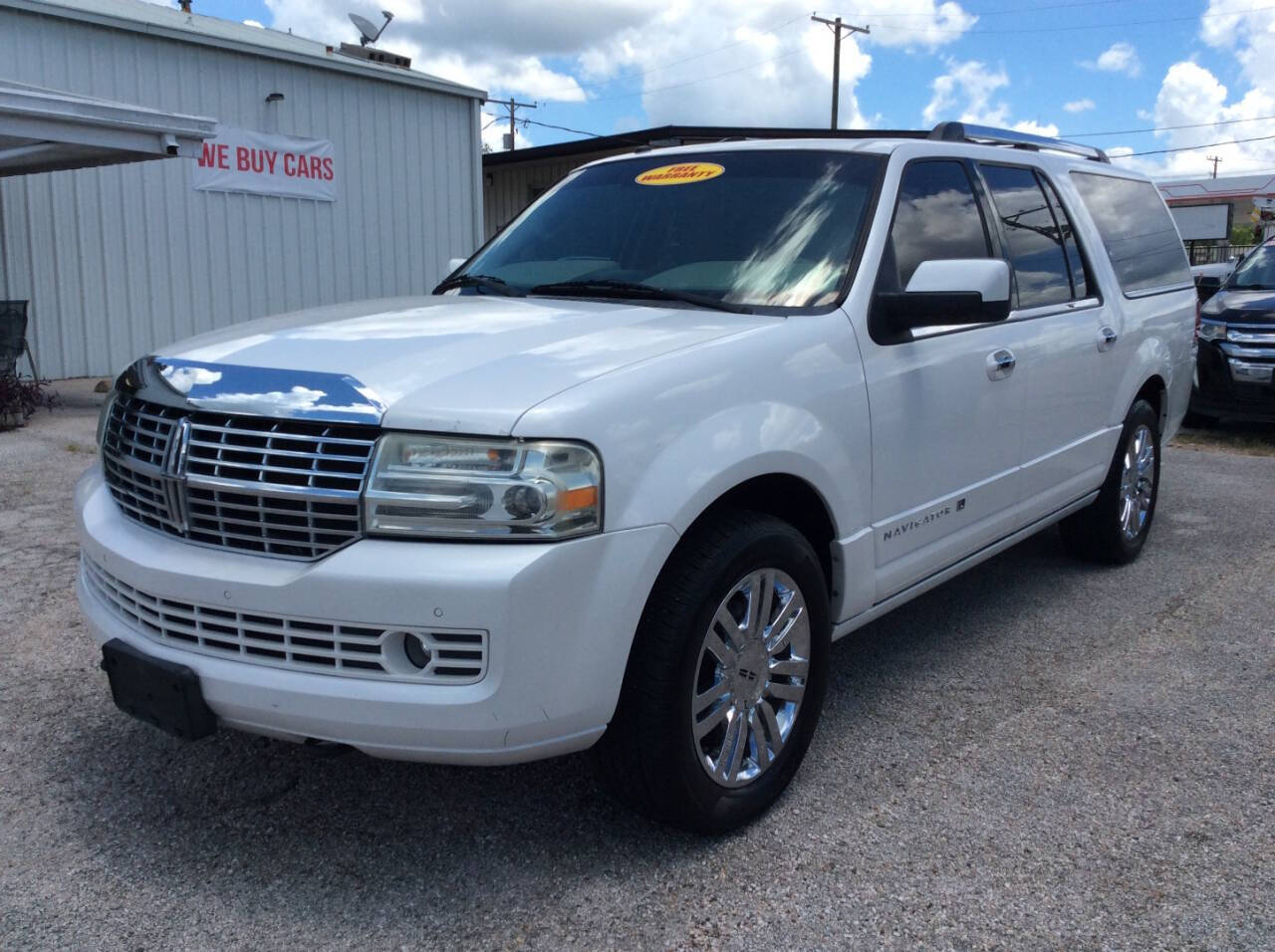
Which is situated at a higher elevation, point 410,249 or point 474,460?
point 410,249

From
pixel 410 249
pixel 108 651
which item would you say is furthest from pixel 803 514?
pixel 410 249

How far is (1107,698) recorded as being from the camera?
12.6ft

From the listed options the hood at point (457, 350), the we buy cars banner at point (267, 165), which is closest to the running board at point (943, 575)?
the hood at point (457, 350)

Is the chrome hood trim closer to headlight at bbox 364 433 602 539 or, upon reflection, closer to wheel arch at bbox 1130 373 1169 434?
headlight at bbox 364 433 602 539

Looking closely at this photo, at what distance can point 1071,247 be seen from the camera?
471 cm

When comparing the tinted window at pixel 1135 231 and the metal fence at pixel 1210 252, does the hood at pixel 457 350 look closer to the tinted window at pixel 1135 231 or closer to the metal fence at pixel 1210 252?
the tinted window at pixel 1135 231

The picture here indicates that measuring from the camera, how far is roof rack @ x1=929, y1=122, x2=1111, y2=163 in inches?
174

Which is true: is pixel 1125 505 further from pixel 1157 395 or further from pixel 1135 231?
pixel 1135 231

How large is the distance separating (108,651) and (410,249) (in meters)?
13.0

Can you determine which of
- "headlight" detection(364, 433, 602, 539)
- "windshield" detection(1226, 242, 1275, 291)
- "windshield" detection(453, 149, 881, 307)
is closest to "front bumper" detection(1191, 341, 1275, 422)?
"windshield" detection(1226, 242, 1275, 291)

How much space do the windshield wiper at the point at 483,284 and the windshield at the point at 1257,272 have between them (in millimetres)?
8909

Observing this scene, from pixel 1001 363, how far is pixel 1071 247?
1142 mm

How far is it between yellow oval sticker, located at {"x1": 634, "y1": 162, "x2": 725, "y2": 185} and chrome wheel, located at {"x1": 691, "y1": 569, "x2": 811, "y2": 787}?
1591 mm

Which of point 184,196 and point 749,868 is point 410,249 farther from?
point 749,868
